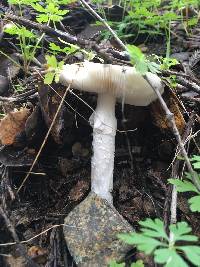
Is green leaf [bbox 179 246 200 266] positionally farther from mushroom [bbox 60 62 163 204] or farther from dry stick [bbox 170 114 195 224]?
mushroom [bbox 60 62 163 204]

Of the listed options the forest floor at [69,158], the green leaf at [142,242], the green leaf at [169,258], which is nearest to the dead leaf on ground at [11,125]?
the forest floor at [69,158]

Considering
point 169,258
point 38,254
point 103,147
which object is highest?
point 103,147

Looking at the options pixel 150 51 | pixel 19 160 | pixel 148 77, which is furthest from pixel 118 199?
pixel 150 51

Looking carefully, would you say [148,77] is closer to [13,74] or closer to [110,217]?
[110,217]

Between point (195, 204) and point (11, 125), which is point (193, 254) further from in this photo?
point (11, 125)

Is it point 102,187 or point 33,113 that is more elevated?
point 33,113

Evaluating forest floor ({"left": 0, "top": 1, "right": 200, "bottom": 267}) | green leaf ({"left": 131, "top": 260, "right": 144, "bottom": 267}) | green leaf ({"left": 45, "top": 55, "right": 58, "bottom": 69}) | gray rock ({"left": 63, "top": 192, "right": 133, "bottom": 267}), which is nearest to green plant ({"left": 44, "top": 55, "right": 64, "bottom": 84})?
green leaf ({"left": 45, "top": 55, "right": 58, "bottom": 69})

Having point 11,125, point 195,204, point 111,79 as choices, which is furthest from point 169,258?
point 11,125

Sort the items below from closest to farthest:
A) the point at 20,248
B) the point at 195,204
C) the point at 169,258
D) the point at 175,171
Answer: the point at 169,258 < the point at 195,204 < the point at 20,248 < the point at 175,171
